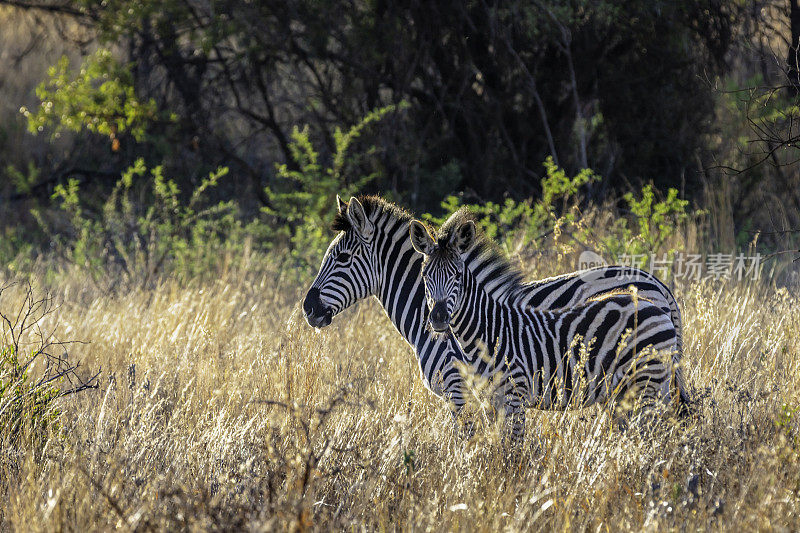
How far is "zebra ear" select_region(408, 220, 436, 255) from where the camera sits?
4488 millimetres

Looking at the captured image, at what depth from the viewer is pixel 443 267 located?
14.6 ft

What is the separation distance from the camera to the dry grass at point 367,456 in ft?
11.2

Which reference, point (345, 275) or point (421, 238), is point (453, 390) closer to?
point (421, 238)

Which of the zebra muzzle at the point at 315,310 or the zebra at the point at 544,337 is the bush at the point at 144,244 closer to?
the zebra muzzle at the point at 315,310

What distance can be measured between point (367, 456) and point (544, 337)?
1243 millimetres

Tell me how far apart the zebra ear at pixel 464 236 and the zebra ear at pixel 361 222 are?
75cm

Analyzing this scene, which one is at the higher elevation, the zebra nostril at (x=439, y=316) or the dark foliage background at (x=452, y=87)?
the dark foliage background at (x=452, y=87)

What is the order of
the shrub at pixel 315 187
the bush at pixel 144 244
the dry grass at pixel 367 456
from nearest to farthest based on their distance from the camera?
the dry grass at pixel 367 456
the bush at pixel 144 244
the shrub at pixel 315 187

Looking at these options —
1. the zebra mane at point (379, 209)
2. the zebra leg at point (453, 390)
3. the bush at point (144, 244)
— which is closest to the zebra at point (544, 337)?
the zebra leg at point (453, 390)

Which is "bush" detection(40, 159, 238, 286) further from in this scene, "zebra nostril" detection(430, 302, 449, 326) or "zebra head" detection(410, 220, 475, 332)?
"zebra nostril" detection(430, 302, 449, 326)

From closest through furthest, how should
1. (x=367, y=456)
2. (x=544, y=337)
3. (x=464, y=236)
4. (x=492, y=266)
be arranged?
(x=367, y=456) < (x=464, y=236) < (x=544, y=337) < (x=492, y=266)

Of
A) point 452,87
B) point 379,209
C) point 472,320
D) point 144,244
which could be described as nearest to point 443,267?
point 472,320

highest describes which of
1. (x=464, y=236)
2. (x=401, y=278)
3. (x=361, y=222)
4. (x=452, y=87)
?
(x=452, y=87)

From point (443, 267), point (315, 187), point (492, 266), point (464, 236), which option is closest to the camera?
point (443, 267)
